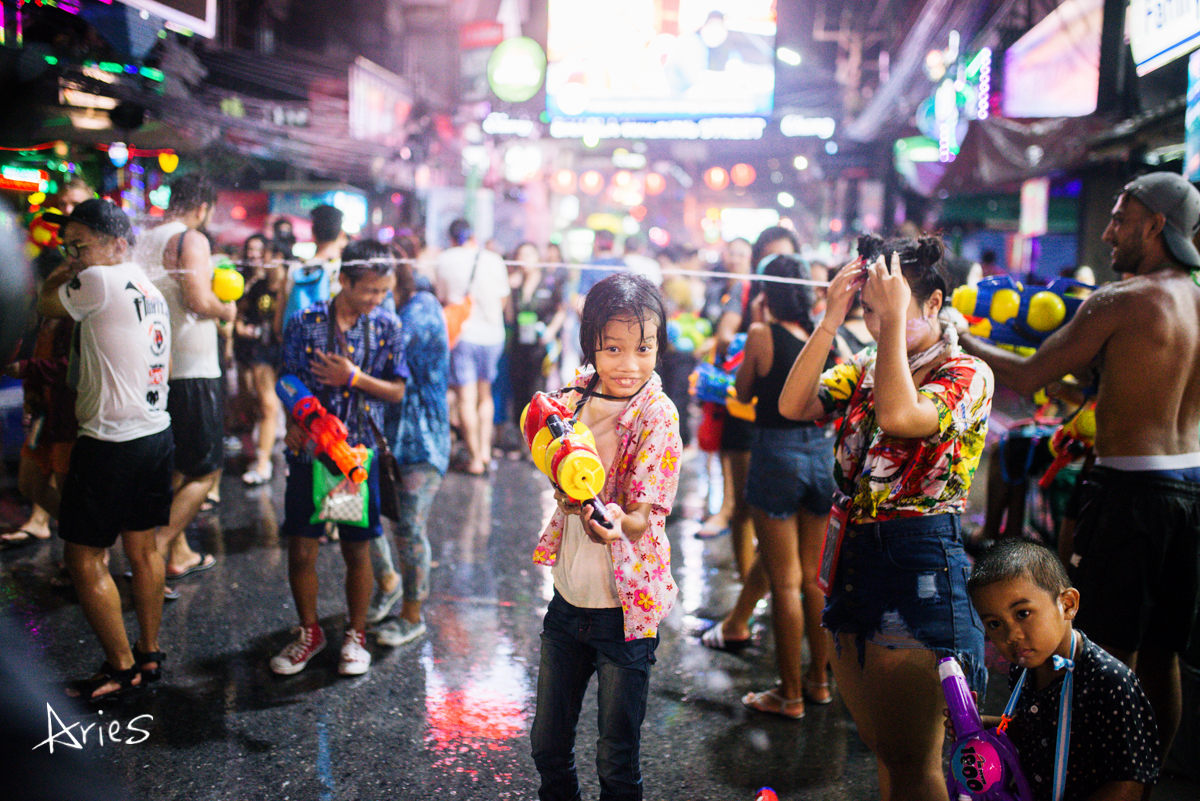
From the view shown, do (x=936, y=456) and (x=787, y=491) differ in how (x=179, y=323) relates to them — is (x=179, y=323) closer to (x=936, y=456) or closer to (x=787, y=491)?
(x=787, y=491)

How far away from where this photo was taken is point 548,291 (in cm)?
914

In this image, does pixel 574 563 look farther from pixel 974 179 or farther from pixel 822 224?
pixel 822 224

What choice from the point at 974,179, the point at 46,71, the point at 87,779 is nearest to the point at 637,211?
the point at 974,179

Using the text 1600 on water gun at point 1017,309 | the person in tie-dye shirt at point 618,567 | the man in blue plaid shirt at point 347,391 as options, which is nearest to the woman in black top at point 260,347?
the man in blue plaid shirt at point 347,391

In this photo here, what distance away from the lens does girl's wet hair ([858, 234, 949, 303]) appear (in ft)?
7.34

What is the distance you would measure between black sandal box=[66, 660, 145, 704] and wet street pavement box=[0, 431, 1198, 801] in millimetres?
83

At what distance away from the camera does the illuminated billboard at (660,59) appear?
11914 mm

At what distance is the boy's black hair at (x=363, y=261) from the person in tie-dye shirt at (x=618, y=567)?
172 cm

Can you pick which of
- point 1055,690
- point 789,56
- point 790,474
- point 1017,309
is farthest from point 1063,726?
point 789,56

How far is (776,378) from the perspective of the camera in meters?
3.70

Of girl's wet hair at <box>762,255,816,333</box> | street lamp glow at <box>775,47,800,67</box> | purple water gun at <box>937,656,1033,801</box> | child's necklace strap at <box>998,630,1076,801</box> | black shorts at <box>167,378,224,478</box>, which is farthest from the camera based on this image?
street lamp glow at <box>775,47,800,67</box>

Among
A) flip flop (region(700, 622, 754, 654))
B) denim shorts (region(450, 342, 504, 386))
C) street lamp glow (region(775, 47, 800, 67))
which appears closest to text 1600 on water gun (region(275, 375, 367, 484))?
flip flop (region(700, 622, 754, 654))

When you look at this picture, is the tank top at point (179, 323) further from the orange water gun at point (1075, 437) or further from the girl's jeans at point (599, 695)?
the orange water gun at point (1075, 437)

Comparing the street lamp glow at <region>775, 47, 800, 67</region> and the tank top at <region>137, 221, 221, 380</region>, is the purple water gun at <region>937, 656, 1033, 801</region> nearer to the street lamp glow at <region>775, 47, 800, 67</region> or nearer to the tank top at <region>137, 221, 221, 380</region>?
the tank top at <region>137, 221, 221, 380</region>
